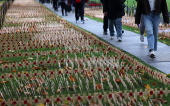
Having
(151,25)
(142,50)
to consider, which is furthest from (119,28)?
(151,25)

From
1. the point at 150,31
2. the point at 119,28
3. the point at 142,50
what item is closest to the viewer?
the point at 150,31

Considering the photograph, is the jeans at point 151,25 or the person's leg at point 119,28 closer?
the jeans at point 151,25

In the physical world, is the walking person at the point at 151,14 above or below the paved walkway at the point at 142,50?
above

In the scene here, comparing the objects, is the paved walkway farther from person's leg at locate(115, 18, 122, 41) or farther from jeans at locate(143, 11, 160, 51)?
jeans at locate(143, 11, 160, 51)

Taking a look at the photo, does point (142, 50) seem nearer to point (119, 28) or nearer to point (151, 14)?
point (151, 14)

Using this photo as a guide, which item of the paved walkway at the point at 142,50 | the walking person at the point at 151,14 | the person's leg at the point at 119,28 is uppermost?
the walking person at the point at 151,14

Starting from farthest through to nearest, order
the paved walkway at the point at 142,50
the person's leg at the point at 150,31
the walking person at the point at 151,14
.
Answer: the person's leg at the point at 150,31 < the walking person at the point at 151,14 < the paved walkway at the point at 142,50

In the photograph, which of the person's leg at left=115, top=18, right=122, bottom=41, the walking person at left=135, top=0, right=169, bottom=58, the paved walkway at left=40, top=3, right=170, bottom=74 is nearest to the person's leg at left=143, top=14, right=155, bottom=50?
the walking person at left=135, top=0, right=169, bottom=58

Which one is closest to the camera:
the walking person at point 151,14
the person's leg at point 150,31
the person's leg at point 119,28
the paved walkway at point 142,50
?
the paved walkway at point 142,50

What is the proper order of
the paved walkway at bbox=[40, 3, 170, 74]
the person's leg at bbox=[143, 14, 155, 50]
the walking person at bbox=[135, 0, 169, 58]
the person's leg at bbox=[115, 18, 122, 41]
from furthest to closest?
1. the person's leg at bbox=[115, 18, 122, 41]
2. the person's leg at bbox=[143, 14, 155, 50]
3. the walking person at bbox=[135, 0, 169, 58]
4. the paved walkway at bbox=[40, 3, 170, 74]

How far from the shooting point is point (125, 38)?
12.4 metres

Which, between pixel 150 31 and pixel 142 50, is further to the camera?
pixel 142 50

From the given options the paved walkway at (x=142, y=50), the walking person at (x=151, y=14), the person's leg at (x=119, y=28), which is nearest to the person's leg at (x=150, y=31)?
the walking person at (x=151, y=14)

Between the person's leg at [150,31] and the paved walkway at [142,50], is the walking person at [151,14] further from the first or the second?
the paved walkway at [142,50]
